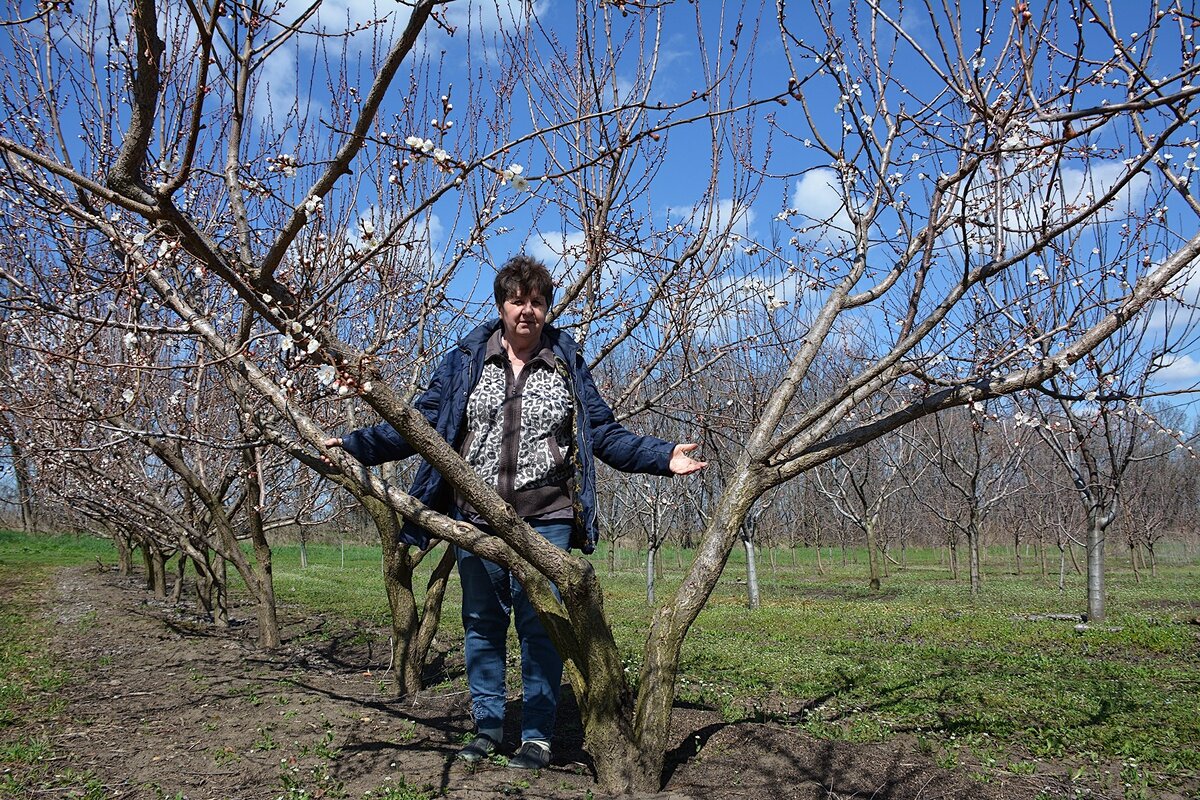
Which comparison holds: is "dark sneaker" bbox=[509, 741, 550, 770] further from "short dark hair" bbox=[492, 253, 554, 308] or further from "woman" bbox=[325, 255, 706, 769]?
"short dark hair" bbox=[492, 253, 554, 308]

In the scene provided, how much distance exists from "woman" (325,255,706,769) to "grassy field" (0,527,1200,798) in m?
1.16

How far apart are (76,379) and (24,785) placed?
3292 millimetres

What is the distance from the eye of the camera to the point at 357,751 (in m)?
3.37

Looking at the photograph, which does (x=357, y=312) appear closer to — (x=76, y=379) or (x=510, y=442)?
(x=76, y=379)

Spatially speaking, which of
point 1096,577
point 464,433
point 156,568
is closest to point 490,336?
point 464,433

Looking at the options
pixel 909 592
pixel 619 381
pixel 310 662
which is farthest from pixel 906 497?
pixel 310 662

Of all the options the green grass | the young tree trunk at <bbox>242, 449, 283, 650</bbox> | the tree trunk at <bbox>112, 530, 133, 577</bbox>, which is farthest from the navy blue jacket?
the tree trunk at <bbox>112, 530, 133, 577</bbox>

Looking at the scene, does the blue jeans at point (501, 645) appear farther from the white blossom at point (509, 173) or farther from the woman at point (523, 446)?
the white blossom at point (509, 173)

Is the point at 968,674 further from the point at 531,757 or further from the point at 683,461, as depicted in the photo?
the point at 683,461

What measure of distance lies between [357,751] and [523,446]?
1.47 m

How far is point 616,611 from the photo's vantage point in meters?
12.2

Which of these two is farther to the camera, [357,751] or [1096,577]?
[1096,577]

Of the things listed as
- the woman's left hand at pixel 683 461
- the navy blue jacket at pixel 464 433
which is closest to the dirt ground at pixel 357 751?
the navy blue jacket at pixel 464 433

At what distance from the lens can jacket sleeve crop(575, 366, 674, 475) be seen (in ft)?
9.61
